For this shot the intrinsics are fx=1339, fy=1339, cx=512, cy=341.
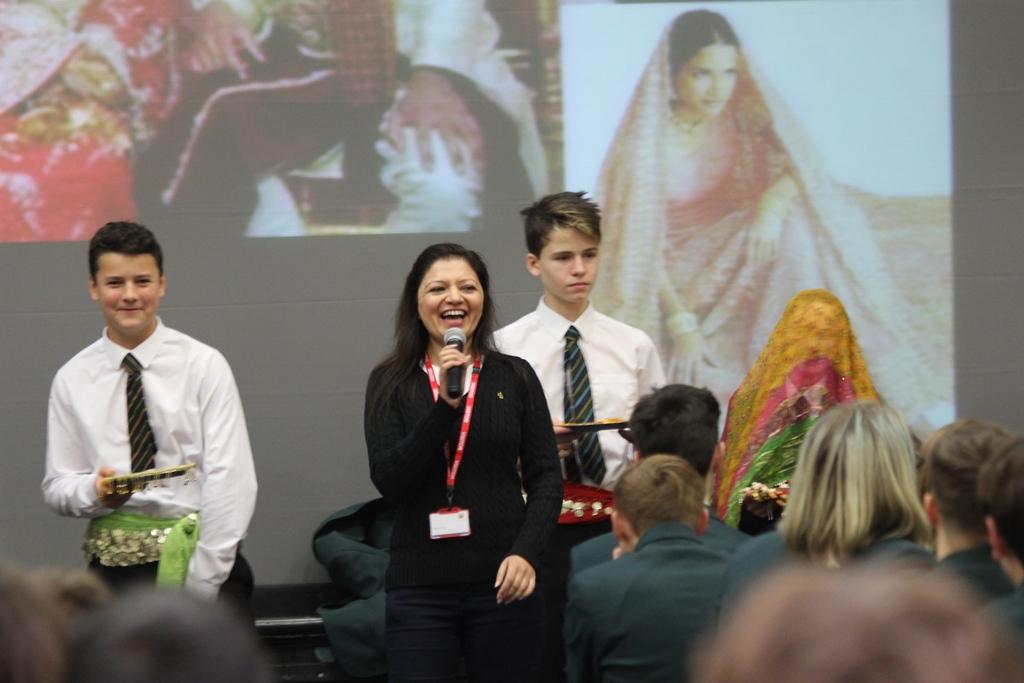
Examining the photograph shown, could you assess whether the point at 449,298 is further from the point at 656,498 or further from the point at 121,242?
the point at 121,242

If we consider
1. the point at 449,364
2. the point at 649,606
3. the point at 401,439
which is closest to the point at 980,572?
the point at 649,606

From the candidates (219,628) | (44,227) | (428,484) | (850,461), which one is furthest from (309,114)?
(219,628)

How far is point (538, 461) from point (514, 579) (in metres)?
0.35

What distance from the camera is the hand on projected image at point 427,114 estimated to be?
4.62 meters

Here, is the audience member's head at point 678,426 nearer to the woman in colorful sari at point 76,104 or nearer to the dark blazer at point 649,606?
the dark blazer at point 649,606

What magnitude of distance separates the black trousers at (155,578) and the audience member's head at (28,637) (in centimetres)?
221

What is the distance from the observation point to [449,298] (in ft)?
10.2

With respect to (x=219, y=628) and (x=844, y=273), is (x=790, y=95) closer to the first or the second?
Answer: (x=844, y=273)

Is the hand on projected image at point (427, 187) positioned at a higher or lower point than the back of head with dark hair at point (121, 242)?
higher

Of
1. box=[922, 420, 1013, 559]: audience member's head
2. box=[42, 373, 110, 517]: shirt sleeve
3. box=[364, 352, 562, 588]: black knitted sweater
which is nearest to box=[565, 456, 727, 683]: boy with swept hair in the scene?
box=[364, 352, 562, 588]: black knitted sweater

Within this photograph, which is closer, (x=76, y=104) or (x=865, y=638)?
(x=865, y=638)

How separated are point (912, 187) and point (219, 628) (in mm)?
4092

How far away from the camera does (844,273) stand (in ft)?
15.5

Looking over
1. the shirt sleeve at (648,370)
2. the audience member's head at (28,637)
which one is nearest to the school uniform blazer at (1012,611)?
the audience member's head at (28,637)
